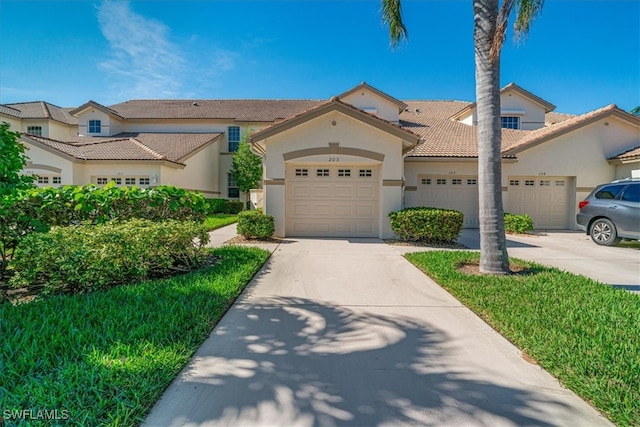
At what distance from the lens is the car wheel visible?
10.1 metres

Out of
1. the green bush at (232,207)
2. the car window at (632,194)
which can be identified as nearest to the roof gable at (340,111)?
the car window at (632,194)

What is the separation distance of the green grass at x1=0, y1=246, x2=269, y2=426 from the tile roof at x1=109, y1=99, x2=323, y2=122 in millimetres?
23249

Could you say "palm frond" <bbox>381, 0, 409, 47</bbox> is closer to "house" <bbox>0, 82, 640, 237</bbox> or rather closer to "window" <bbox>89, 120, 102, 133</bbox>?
"house" <bbox>0, 82, 640, 237</bbox>

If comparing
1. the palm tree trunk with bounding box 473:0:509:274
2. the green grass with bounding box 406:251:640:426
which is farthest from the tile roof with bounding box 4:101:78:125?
the green grass with bounding box 406:251:640:426

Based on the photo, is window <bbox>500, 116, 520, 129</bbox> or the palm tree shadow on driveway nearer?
the palm tree shadow on driveway

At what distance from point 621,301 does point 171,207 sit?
8.12 meters

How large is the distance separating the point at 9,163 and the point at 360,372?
670 cm

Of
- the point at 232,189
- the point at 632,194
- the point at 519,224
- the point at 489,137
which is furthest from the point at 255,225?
the point at 232,189

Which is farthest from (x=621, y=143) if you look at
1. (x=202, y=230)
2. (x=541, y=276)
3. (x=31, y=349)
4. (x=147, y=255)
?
(x=31, y=349)

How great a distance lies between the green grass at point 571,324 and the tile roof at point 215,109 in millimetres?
22836

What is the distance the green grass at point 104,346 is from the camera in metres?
2.43

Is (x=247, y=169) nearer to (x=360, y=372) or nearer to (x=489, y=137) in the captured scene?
(x=489, y=137)

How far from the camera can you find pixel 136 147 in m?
19.7

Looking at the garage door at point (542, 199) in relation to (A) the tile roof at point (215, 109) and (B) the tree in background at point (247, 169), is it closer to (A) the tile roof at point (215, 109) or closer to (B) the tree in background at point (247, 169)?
(B) the tree in background at point (247, 169)
